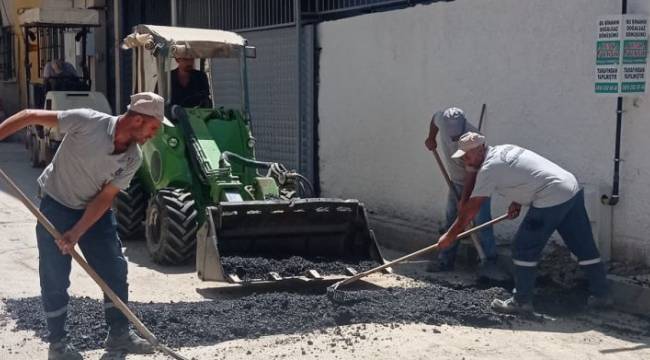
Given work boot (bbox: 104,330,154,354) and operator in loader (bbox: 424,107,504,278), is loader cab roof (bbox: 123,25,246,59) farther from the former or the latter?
work boot (bbox: 104,330,154,354)

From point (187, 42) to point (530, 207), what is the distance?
4.19 meters

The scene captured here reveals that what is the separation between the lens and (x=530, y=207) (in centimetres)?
700

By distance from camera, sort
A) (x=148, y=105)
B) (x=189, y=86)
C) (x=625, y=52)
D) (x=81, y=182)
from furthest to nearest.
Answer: (x=189, y=86), (x=625, y=52), (x=81, y=182), (x=148, y=105)

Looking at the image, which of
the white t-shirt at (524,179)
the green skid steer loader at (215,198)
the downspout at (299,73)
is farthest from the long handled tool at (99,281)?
the downspout at (299,73)

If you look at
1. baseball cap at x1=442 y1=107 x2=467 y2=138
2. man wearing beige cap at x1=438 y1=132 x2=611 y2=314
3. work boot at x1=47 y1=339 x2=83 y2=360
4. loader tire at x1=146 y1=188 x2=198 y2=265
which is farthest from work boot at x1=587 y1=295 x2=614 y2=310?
work boot at x1=47 y1=339 x2=83 y2=360

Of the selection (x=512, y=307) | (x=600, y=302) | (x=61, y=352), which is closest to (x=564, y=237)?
(x=600, y=302)

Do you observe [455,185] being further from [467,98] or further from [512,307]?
[512,307]

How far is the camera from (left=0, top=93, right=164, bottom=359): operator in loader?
5.44m

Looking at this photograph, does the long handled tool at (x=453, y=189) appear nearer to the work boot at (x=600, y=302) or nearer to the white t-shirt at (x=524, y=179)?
the work boot at (x=600, y=302)

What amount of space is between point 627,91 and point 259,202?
3.29 metres

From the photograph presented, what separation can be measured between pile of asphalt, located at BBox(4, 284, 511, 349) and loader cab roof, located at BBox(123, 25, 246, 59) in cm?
318

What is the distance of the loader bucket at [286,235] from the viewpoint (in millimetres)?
7641

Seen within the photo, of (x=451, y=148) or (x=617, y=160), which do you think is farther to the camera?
(x=451, y=148)

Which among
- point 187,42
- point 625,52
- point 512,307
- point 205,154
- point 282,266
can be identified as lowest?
point 512,307
